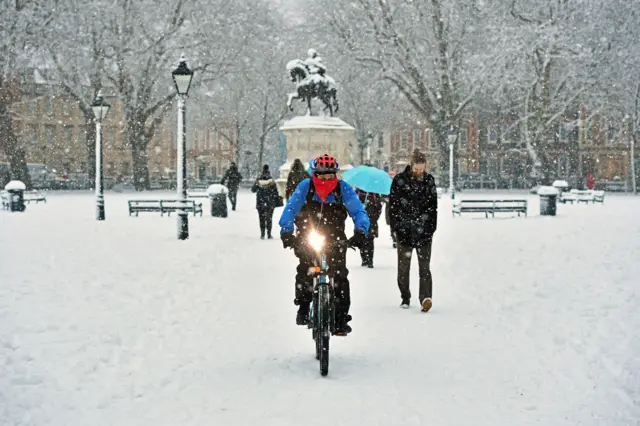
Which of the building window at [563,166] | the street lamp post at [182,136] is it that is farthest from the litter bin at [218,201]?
the building window at [563,166]

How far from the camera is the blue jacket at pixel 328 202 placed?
6840 mm

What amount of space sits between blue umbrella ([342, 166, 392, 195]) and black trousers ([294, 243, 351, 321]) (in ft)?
18.3

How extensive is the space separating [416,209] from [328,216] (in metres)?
2.74

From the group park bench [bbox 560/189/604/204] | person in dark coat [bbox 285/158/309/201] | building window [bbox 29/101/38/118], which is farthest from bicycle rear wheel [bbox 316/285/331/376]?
building window [bbox 29/101/38/118]

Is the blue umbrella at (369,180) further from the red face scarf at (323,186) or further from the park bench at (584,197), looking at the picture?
the park bench at (584,197)

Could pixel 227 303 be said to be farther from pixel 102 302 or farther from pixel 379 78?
pixel 379 78

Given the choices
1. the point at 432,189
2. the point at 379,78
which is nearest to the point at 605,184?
the point at 379,78

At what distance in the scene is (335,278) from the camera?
22.9 ft

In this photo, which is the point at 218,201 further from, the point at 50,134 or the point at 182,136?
the point at 50,134

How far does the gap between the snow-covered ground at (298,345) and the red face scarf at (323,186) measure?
54.5 inches

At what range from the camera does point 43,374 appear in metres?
6.73

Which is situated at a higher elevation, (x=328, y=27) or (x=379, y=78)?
(x=328, y=27)

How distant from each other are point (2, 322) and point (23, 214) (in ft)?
74.9

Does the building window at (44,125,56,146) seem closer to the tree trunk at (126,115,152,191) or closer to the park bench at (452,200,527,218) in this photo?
the tree trunk at (126,115,152,191)
